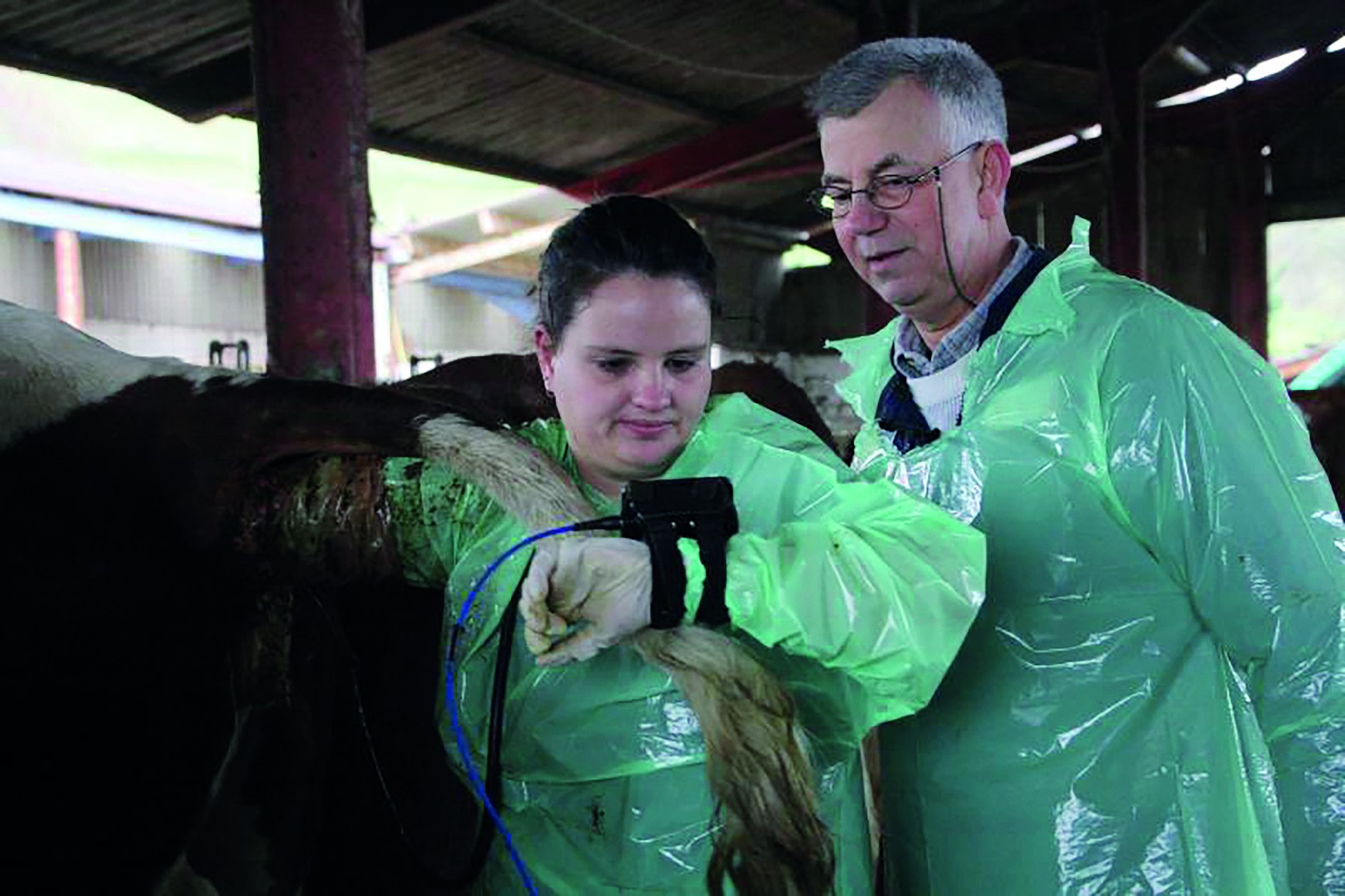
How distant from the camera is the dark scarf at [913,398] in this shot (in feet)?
6.04

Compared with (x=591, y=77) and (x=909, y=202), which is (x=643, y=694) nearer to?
(x=909, y=202)

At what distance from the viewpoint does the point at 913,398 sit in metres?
2.00

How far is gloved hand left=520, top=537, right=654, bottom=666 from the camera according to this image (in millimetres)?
1106

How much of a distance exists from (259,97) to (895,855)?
3.15 m

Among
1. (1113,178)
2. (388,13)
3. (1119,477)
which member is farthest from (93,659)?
(1113,178)

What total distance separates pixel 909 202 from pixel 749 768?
958 millimetres

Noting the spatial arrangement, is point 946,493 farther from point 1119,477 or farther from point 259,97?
point 259,97

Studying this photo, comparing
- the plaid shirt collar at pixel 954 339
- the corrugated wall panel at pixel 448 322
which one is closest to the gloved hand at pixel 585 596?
the plaid shirt collar at pixel 954 339

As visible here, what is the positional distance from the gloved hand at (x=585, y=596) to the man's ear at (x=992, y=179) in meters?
0.98

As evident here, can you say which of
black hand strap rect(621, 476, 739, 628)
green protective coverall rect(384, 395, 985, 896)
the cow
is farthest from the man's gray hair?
black hand strap rect(621, 476, 739, 628)

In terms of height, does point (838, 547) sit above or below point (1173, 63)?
below

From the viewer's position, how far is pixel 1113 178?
998 centimetres

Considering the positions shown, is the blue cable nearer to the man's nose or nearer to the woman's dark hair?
the woman's dark hair

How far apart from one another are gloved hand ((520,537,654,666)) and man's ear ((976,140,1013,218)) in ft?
3.23
